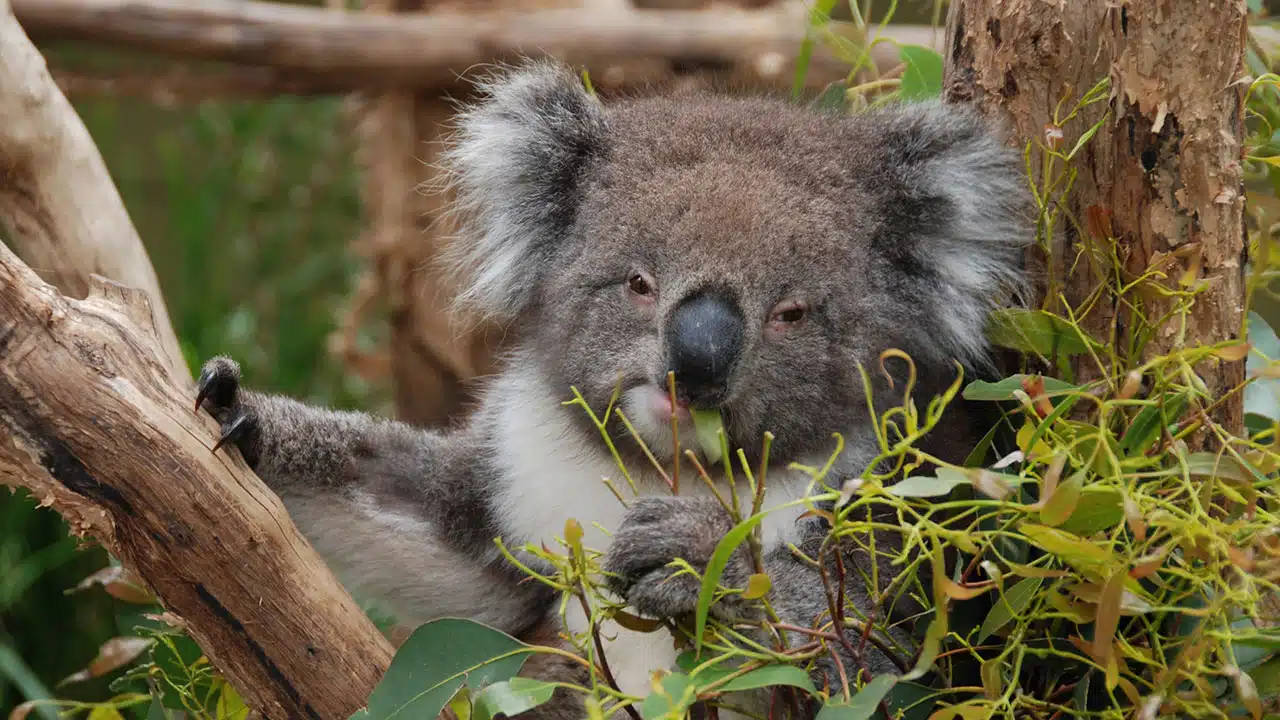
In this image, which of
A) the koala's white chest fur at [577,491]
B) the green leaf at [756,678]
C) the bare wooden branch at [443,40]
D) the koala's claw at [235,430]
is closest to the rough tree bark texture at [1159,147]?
the koala's white chest fur at [577,491]

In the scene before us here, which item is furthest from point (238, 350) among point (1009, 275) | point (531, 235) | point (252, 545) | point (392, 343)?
point (1009, 275)

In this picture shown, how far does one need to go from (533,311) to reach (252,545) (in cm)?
76

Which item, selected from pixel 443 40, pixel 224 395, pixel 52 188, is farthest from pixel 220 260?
pixel 224 395

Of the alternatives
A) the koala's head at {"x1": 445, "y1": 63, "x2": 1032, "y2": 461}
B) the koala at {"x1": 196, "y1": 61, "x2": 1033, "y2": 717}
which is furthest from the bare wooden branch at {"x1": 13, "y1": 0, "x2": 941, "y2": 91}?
the koala's head at {"x1": 445, "y1": 63, "x2": 1032, "y2": 461}

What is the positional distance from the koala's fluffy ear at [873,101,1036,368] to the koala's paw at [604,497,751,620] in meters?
0.60

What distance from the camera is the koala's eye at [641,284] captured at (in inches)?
84.8

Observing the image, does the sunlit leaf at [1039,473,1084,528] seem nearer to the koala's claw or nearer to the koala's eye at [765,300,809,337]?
the koala's eye at [765,300,809,337]

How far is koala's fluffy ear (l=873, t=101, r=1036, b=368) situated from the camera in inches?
85.4

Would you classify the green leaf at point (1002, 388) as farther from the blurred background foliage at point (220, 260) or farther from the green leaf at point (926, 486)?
the blurred background foliage at point (220, 260)

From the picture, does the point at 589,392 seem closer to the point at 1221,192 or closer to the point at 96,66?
the point at 1221,192

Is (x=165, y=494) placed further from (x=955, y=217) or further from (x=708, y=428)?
(x=955, y=217)

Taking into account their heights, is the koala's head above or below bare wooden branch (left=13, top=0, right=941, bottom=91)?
below

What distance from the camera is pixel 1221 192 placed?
6.43 feet

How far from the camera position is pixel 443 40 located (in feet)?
15.1
